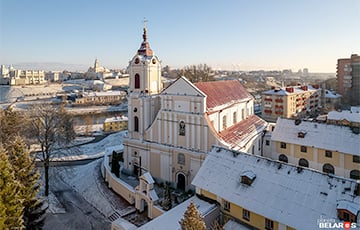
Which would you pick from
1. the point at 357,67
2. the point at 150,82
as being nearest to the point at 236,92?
the point at 150,82

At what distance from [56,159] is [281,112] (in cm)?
4150

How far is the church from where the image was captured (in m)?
23.5

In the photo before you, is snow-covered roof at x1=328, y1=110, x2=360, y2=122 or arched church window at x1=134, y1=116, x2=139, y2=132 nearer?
arched church window at x1=134, y1=116, x2=139, y2=132

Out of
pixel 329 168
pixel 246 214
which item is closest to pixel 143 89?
pixel 246 214

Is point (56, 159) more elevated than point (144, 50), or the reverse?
point (144, 50)

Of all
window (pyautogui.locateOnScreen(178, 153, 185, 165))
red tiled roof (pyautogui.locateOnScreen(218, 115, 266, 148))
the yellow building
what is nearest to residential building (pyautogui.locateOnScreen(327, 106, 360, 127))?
red tiled roof (pyautogui.locateOnScreen(218, 115, 266, 148))

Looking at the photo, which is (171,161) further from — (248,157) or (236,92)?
(236,92)

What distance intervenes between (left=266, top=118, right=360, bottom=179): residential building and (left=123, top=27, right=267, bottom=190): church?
2489mm

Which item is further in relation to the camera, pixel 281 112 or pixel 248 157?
pixel 281 112

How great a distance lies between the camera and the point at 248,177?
1614 cm

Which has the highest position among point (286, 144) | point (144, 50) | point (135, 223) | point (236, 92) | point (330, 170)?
point (144, 50)

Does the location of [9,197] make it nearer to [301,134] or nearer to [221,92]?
[221,92]

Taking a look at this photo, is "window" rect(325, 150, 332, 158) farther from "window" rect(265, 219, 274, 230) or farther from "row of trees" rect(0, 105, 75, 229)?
"row of trees" rect(0, 105, 75, 229)

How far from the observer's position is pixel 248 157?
17781 millimetres
